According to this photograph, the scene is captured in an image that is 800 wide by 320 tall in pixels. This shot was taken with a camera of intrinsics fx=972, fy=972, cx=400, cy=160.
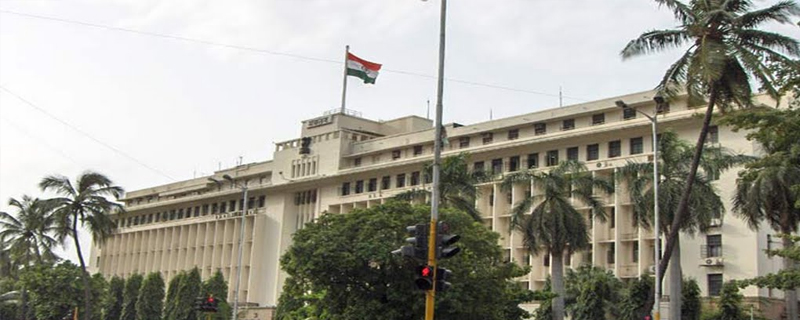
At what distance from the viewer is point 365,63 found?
252 ft

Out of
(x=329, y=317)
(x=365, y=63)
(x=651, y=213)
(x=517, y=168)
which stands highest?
(x=365, y=63)

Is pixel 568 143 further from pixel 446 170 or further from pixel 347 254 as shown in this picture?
pixel 347 254

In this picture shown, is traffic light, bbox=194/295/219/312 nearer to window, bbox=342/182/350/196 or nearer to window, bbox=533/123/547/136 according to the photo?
window, bbox=533/123/547/136

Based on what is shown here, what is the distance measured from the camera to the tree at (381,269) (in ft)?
119

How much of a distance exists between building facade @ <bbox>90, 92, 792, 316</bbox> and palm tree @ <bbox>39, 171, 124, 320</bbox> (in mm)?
11990

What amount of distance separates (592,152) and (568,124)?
3.26 metres

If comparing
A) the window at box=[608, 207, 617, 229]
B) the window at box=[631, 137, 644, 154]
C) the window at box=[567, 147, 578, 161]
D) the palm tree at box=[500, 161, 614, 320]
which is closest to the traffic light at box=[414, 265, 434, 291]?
the palm tree at box=[500, 161, 614, 320]

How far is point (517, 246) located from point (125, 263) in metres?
59.9

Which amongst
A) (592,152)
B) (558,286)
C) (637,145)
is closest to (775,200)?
(558,286)

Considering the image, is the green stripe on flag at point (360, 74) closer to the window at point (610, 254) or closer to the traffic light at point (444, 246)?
the window at point (610, 254)

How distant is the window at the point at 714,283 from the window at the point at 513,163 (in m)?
17.6

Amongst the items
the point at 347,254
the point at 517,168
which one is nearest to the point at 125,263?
the point at 517,168

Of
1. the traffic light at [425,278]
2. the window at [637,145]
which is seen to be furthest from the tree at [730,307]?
the traffic light at [425,278]

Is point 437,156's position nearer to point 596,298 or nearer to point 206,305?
point 206,305
